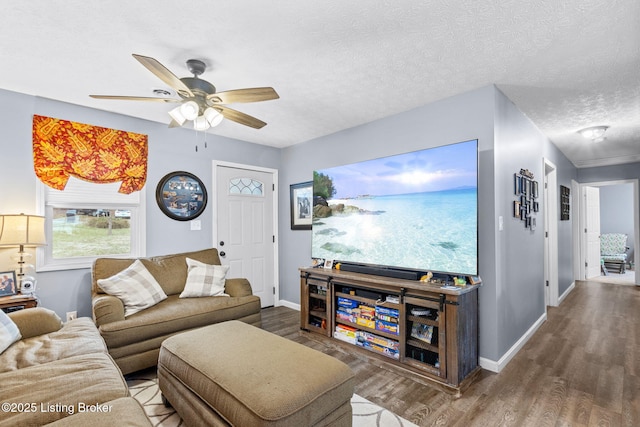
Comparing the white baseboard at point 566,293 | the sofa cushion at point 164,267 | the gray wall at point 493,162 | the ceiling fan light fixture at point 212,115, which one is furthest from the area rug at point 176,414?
the white baseboard at point 566,293

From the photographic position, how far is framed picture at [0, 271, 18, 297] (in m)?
2.49

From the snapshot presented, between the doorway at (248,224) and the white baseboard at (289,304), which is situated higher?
the doorway at (248,224)

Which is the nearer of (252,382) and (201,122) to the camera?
(252,382)

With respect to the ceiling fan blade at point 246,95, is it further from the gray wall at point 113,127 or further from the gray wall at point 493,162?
the gray wall at point 493,162

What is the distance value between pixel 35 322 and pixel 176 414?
1.15 meters

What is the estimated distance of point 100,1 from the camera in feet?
5.32

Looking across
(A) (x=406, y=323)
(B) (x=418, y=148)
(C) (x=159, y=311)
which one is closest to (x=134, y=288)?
(C) (x=159, y=311)

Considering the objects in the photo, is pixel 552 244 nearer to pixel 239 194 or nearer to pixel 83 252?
pixel 239 194

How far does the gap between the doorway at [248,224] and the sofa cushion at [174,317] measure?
1.12 meters

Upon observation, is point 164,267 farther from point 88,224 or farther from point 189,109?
point 189,109

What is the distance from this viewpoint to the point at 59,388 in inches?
53.8

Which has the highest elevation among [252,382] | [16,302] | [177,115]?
[177,115]

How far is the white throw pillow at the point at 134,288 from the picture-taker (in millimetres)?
2674

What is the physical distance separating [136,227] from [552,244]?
553 cm
